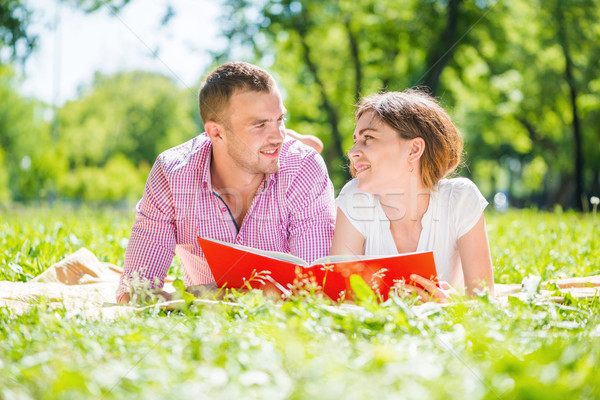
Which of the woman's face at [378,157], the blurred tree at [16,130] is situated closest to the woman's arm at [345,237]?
the woman's face at [378,157]

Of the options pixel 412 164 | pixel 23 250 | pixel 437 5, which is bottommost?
pixel 23 250

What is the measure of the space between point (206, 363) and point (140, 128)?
129ft

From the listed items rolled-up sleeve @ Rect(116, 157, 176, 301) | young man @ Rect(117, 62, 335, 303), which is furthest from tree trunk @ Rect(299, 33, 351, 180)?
rolled-up sleeve @ Rect(116, 157, 176, 301)

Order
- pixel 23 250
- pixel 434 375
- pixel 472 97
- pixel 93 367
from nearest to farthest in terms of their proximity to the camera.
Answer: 1. pixel 434 375
2. pixel 93 367
3. pixel 23 250
4. pixel 472 97

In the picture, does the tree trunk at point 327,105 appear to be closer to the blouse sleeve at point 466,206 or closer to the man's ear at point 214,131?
the man's ear at point 214,131

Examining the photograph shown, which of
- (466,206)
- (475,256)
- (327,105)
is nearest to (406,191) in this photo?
(466,206)

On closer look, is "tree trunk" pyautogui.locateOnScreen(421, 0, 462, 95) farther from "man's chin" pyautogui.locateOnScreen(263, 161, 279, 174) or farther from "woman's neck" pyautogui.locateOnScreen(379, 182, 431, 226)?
"man's chin" pyautogui.locateOnScreen(263, 161, 279, 174)

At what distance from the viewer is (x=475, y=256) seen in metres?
3.29

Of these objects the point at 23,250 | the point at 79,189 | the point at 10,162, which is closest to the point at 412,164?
the point at 23,250

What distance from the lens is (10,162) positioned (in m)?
33.4

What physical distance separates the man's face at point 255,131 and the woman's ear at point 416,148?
81 cm

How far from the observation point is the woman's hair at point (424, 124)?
3.57m

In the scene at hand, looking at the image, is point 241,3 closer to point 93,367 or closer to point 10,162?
point 93,367

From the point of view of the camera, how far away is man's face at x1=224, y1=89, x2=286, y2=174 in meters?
3.65
